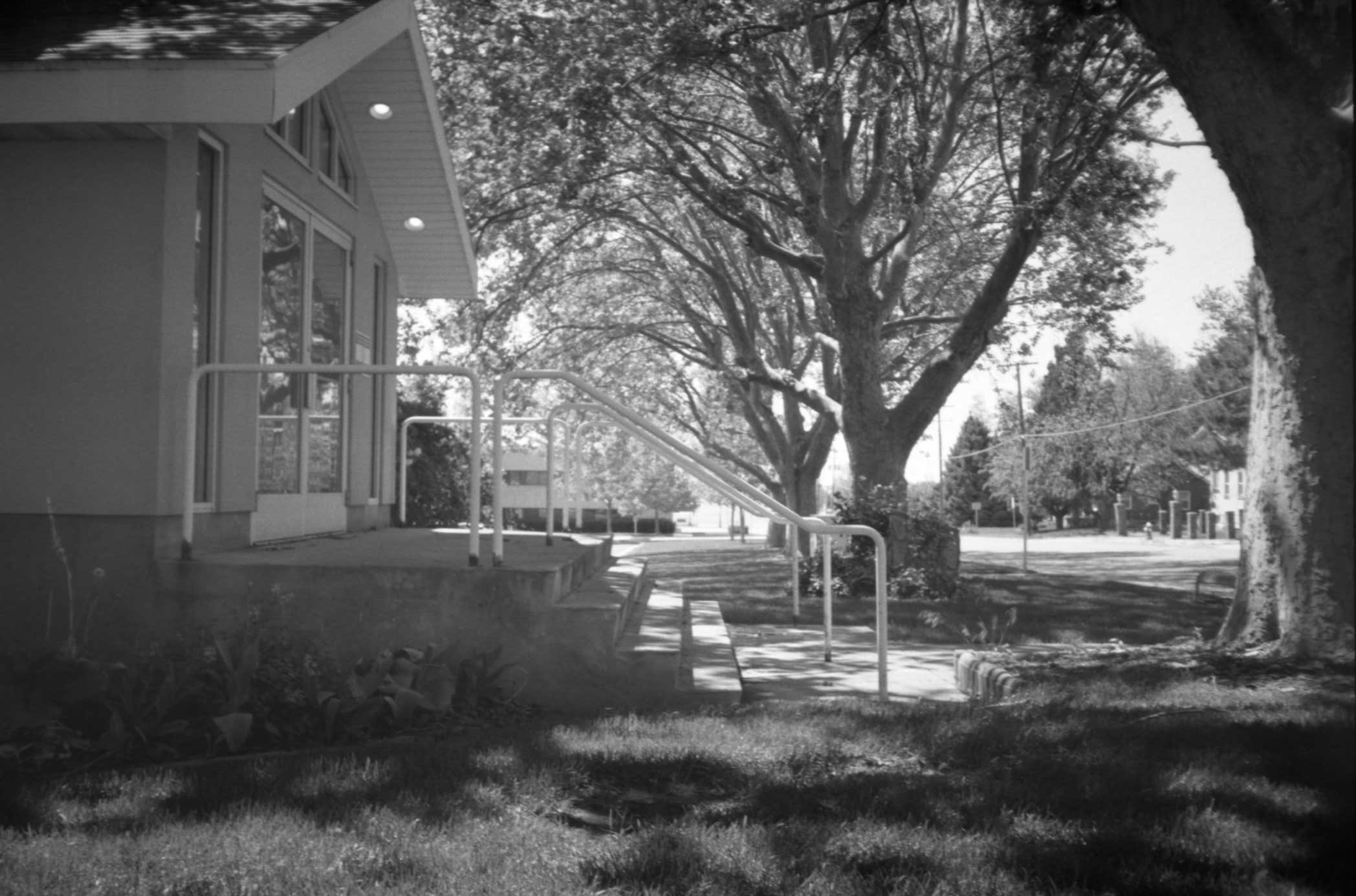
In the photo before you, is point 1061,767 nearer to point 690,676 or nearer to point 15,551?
point 690,676

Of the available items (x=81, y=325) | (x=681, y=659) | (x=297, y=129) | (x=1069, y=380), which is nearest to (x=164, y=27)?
(x=81, y=325)

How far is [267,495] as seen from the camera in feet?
30.4

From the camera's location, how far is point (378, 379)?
1276 cm

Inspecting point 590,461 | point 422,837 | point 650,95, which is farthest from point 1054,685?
point 590,461

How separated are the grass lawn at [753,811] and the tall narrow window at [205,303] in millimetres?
2939

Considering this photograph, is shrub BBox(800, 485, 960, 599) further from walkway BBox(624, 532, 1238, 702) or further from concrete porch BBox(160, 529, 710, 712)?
concrete porch BBox(160, 529, 710, 712)

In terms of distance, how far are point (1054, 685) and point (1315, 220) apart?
8.98ft

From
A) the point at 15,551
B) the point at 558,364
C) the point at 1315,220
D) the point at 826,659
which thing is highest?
the point at 558,364

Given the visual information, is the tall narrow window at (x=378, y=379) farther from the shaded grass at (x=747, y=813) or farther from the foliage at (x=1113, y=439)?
the foliage at (x=1113, y=439)

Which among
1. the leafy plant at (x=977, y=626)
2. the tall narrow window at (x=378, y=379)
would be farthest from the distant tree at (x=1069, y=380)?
the tall narrow window at (x=378, y=379)

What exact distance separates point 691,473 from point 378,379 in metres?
5.18

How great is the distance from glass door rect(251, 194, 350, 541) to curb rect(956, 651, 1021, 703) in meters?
4.75

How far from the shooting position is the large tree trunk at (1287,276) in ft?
20.2

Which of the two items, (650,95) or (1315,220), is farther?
(650,95)
